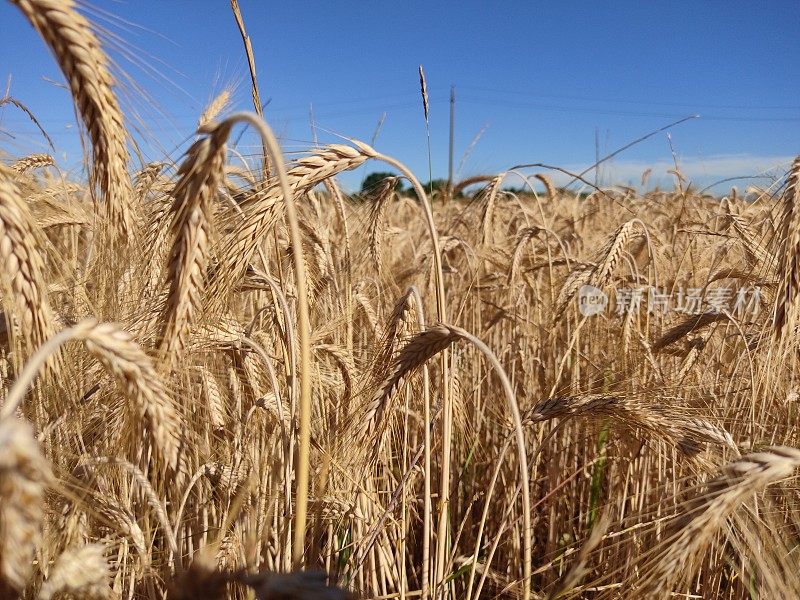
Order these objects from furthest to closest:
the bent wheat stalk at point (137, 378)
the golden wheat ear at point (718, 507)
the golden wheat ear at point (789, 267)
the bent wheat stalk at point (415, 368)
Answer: the golden wheat ear at point (789, 267) < the bent wheat stalk at point (415, 368) < the golden wheat ear at point (718, 507) < the bent wheat stalk at point (137, 378)

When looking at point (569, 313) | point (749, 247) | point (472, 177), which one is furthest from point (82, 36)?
point (472, 177)

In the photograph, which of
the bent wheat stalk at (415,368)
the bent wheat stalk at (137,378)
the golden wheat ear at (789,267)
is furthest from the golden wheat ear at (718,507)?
the bent wheat stalk at (137,378)

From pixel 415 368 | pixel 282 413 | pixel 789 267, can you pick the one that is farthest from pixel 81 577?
pixel 789 267

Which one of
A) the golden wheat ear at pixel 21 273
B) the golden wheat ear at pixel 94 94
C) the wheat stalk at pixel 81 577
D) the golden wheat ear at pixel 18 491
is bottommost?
the wheat stalk at pixel 81 577

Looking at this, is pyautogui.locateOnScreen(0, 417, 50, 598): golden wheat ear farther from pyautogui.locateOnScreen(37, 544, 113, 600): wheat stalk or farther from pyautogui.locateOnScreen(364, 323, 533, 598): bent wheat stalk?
pyautogui.locateOnScreen(364, 323, 533, 598): bent wheat stalk

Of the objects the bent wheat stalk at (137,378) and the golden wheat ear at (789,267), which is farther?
the golden wheat ear at (789,267)

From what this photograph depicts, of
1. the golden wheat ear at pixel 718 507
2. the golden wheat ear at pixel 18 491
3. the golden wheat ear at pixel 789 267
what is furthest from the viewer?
the golden wheat ear at pixel 789 267

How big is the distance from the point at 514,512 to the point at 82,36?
6.36 feet

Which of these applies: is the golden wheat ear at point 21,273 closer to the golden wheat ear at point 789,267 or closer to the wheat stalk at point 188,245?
the wheat stalk at point 188,245

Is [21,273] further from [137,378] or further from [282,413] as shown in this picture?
[282,413]

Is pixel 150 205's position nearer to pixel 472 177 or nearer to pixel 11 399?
pixel 11 399

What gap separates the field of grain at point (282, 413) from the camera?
2.98ft

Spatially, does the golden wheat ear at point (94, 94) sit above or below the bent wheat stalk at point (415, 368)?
above

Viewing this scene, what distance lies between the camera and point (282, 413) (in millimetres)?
1398
